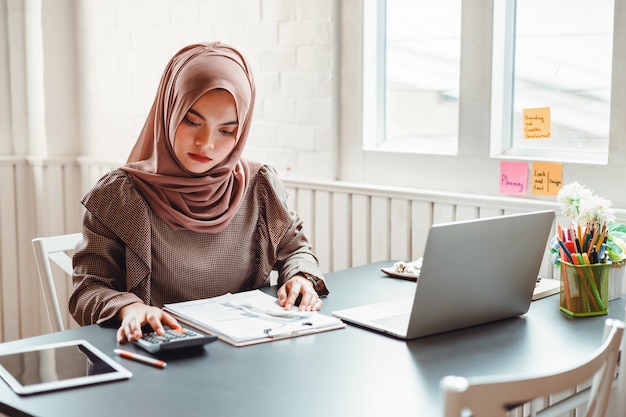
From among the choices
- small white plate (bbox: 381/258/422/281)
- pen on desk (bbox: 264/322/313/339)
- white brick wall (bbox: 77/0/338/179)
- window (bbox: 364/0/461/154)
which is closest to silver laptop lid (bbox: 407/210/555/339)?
pen on desk (bbox: 264/322/313/339)

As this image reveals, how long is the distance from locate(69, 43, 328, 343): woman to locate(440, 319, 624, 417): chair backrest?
802mm

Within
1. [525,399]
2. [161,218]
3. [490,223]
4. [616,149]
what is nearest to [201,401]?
[525,399]

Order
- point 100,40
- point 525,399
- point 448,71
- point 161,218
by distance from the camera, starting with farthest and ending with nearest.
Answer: point 100,40, point 448,71, point 161,218, point 525,399

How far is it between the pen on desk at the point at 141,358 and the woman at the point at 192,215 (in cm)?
30

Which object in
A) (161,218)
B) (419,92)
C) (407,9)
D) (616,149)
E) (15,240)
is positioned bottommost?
(15,240)

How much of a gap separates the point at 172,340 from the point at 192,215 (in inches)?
23.2

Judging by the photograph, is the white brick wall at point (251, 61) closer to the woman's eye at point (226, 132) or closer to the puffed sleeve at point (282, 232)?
the puffed sleeve at point (282, 232)

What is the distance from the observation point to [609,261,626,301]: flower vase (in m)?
1.94

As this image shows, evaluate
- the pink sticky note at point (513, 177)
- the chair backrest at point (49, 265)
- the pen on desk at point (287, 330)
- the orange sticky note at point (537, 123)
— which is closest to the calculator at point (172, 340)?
the pen on desk at point (287, 330)

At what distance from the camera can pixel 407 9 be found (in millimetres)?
2768

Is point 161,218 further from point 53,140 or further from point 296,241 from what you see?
point 53,140

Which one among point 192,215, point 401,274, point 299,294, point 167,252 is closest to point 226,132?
point 192,215

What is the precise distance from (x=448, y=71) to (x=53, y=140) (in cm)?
197

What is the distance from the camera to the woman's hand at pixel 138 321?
5.45 ft
